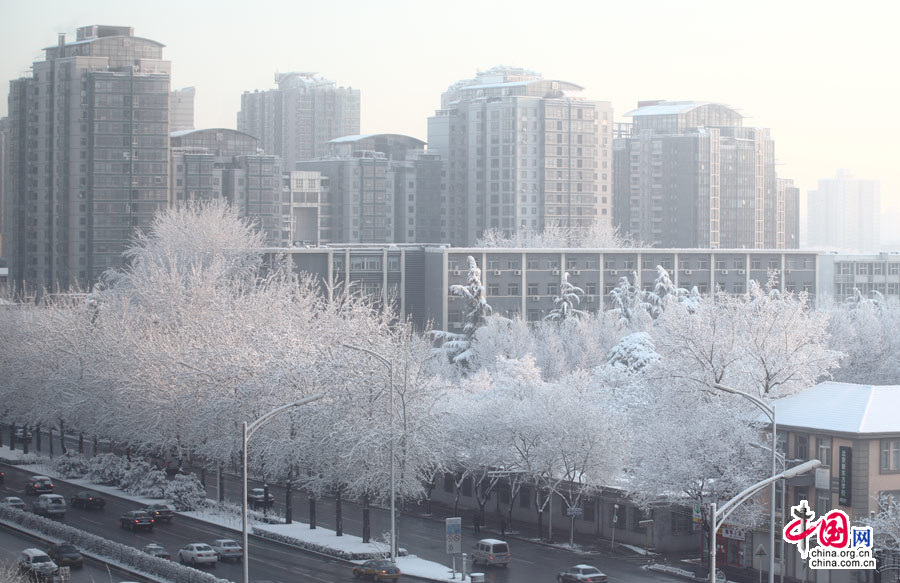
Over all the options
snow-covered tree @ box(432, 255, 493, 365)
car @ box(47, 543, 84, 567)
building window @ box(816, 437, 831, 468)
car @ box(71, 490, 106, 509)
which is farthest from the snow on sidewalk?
snow-covered tree @ box(432, 255, 493, 365)

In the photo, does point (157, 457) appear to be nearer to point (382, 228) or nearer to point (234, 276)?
point (234, 276)

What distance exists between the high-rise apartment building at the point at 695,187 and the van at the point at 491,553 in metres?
135

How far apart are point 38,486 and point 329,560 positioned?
2335 cm

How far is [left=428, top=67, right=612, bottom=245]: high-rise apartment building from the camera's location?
164 metres

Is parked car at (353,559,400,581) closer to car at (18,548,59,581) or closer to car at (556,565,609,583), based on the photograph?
car at (556,565,609,583)

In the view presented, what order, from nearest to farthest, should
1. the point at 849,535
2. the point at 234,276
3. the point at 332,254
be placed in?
the point at 849,535 < the point at 234,276 < the point at 332,254

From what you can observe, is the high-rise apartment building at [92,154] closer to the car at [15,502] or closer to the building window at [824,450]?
the car at [15,502]

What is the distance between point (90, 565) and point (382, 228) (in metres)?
135

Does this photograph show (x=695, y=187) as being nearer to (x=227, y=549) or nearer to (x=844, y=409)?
(x=844, y=409)

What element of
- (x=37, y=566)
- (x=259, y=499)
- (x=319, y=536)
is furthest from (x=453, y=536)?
(x=259, y=499)

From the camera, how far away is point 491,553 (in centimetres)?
4788

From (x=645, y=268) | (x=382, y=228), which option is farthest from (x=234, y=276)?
(x=382, y=228)

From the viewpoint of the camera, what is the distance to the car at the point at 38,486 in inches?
2537

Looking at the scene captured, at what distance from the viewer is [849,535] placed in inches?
1690
